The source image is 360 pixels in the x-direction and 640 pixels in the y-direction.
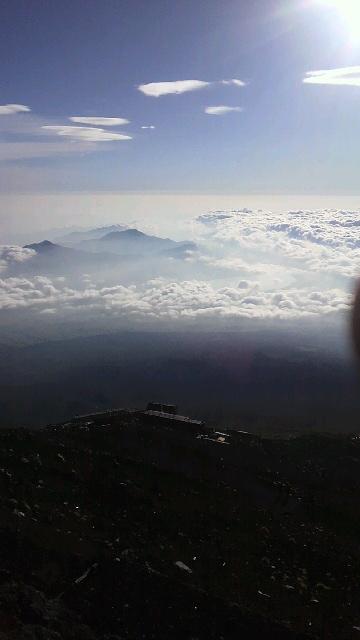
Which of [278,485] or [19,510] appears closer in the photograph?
[19,510]

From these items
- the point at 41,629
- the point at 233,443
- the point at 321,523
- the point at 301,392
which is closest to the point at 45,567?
the point at 41,629

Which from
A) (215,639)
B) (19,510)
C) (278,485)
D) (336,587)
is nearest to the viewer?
(215,639)

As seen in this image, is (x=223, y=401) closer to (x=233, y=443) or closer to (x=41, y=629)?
(x=233, y=443)

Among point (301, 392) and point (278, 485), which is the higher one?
point (278, 485)

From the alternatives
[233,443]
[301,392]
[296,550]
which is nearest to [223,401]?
[301,392]

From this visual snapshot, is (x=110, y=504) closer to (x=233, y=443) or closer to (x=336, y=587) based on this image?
(x=336, y=587)

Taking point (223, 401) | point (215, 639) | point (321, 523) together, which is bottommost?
point (223, 401)

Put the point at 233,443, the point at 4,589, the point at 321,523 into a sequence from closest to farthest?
1. the point at 4,589
2. the point at 321,523
3. the point at 233,443
